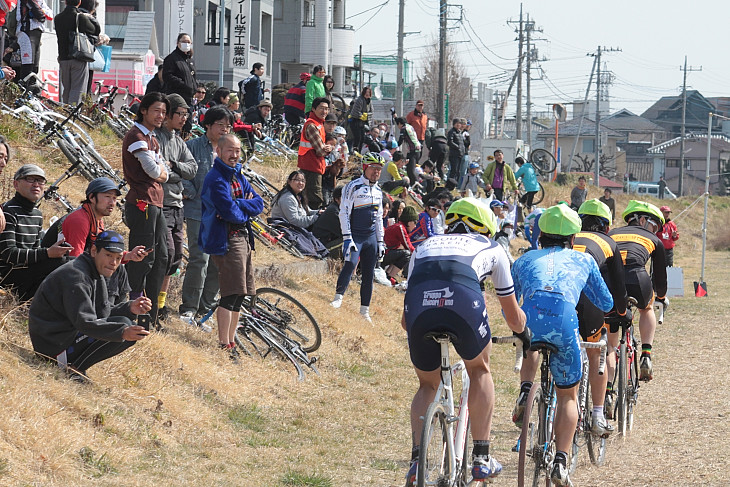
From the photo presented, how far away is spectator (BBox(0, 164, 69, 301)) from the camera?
27.1ft

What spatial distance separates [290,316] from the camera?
11164mm

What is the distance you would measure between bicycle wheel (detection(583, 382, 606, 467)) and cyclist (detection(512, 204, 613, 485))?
3.03ft

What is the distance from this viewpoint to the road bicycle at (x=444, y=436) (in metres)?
5.68

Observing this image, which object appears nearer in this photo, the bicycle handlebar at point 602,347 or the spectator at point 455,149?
the bicycle handlebar at point 602,347

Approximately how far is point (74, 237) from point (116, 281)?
21.0 inches

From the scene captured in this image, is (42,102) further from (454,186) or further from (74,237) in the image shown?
(454,186)

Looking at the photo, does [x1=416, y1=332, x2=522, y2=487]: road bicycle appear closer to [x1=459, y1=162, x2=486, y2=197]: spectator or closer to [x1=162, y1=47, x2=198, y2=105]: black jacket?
[x1=162, y1=47, x2=198, y2=105]: black jacket

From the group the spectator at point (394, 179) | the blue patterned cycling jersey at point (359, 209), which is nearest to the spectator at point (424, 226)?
the spectator at point (394, 179)

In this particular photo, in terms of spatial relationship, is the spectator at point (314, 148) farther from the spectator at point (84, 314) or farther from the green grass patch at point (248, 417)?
the spectator at point (84, 314)

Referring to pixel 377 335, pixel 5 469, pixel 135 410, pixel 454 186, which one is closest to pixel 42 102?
pixel 377 335

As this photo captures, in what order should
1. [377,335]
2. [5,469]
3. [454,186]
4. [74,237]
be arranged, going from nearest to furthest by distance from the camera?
1. [5,469]
2. [74,237]
3. [377,335]
4. [454,186]

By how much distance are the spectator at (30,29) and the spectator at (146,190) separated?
20.3ft

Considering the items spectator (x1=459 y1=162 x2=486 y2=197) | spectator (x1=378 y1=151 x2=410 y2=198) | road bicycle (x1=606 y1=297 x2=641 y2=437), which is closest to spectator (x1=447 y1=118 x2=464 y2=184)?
spectator (x1=459 y1=162 x2=486 y2=197)

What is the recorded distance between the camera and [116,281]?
8.03 metres
